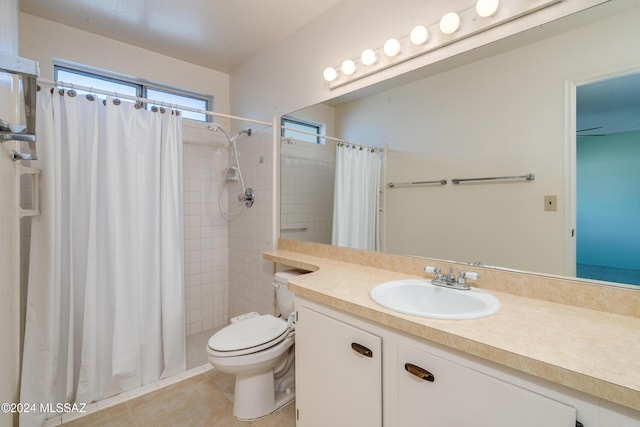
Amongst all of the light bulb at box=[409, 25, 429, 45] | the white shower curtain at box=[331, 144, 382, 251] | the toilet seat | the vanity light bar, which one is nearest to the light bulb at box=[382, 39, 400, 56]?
the vanity light bar

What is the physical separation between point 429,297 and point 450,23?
124cm

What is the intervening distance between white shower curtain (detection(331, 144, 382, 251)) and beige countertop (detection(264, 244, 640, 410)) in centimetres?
58

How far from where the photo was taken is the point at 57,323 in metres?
1.66

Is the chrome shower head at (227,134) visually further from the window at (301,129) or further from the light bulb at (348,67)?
the light bulb at (348,67)

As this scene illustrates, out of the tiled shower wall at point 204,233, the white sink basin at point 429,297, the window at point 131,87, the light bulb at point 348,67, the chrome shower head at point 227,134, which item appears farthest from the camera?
the tiled shower wall at point 204,233

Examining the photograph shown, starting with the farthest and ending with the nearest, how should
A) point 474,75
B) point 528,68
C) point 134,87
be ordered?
point 134,87 < point 474,75 < point 528,68

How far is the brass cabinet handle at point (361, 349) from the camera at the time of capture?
3.30ft

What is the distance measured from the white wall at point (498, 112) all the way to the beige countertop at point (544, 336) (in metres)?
0.24

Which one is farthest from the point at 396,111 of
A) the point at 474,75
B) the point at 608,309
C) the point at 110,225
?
the point at 110,225

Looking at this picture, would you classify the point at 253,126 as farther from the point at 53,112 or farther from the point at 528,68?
the point at 528,68

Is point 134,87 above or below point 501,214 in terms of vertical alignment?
above

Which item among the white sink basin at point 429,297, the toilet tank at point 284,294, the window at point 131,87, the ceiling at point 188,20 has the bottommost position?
the toilet tank at point 284,294

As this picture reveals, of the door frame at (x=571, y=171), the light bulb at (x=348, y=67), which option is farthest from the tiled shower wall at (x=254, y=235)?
the door frame at (x=571, y=171)

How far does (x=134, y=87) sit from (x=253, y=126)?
3.47 ft
